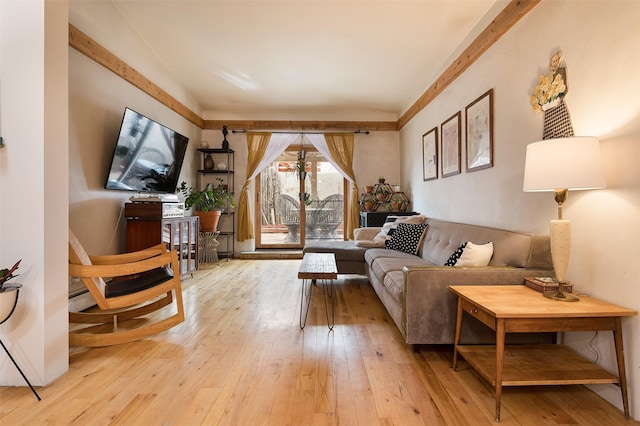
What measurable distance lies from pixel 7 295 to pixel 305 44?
11.1 ft

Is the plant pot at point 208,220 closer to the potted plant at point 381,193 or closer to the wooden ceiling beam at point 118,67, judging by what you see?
the wooden ceiling beam at point 118,67

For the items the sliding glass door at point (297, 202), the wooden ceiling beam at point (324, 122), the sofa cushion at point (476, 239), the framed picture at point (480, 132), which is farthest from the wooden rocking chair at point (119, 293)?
the sliding glass door at point (297, 202)

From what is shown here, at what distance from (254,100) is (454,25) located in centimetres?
330

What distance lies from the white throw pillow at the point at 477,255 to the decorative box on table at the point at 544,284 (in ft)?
1.27

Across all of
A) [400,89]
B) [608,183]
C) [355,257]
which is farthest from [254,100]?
[608,183]

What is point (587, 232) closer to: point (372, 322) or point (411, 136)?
point (372, 322)

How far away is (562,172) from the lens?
1.56 metres

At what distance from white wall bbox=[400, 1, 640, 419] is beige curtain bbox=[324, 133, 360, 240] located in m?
3.28

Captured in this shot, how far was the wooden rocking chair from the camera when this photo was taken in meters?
2.12

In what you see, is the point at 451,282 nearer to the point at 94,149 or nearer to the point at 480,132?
the point at 480,132

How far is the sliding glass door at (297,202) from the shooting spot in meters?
6.18

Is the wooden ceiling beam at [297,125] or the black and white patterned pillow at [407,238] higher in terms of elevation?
the wooden ceiling beam at [297,125]

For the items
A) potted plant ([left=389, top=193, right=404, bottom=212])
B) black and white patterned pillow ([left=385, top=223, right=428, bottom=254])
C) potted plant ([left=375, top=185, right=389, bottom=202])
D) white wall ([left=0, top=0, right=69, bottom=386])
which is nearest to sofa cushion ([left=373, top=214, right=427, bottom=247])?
black and white patterned pillow ([left=385, top=223, right=428, bottom=254])

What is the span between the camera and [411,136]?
5.23 m
